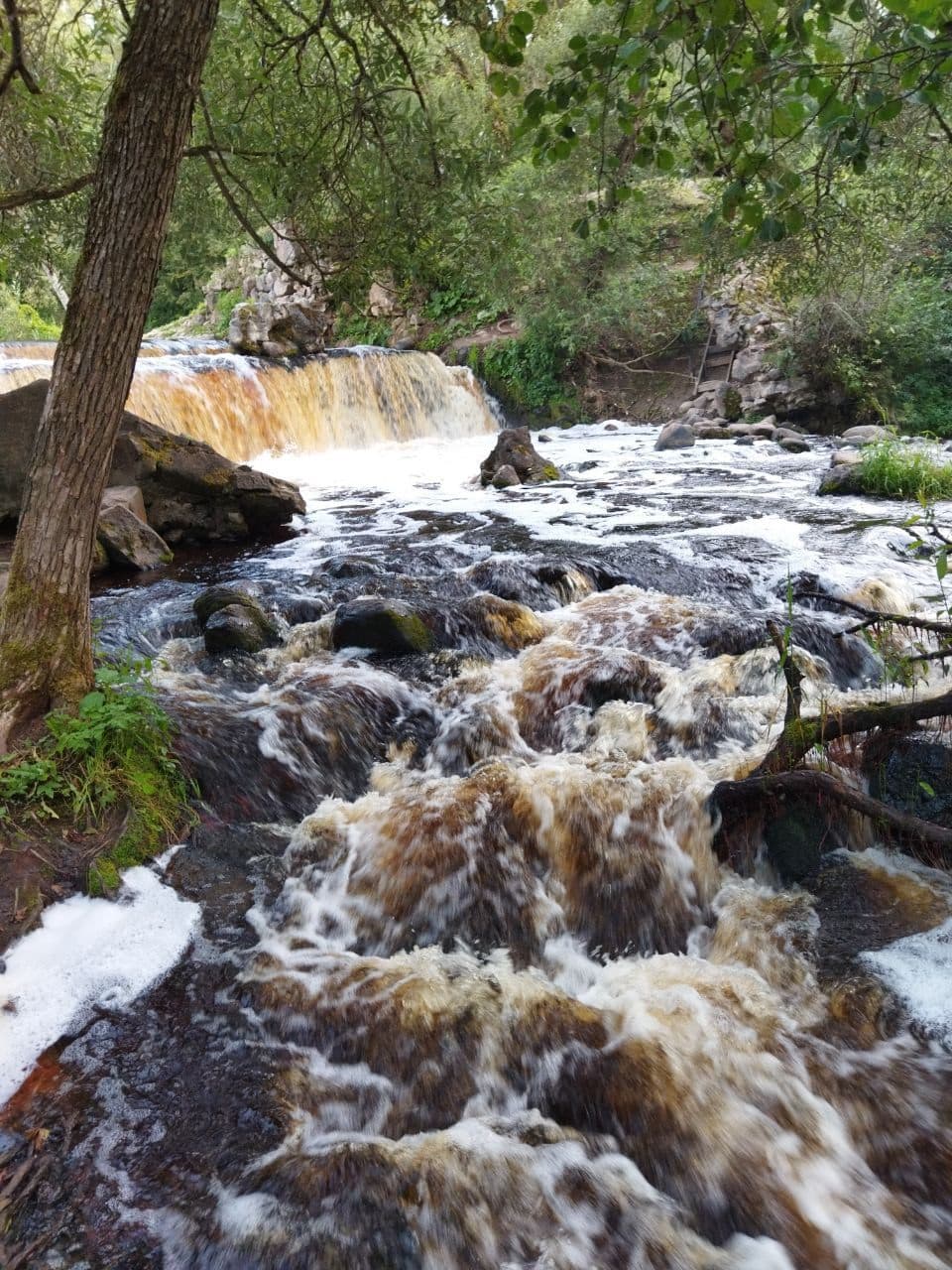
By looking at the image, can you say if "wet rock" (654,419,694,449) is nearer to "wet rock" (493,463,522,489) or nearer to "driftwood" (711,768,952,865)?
"wet rock" (493,463,522,489)

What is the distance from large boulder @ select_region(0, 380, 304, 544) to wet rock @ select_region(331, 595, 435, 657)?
380 centimetres

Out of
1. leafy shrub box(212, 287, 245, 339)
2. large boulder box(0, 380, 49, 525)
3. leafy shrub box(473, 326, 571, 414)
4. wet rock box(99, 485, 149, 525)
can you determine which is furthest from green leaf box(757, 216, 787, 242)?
leafy shrub box(212, 287, 245, 339)

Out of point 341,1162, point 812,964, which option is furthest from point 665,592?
point 341,1162

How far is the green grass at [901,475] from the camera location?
927cm

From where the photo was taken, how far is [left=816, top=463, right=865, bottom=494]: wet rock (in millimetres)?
9891

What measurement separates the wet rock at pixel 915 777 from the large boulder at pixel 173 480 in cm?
755

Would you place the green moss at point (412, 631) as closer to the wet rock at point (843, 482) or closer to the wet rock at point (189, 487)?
the wet rock at point (189, 487)

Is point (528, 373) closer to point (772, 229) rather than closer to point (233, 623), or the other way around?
point (233, 623)

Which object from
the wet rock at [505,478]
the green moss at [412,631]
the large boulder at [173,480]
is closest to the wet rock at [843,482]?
the wet rock at [505,478]

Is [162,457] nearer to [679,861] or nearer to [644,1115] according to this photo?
[679,861]

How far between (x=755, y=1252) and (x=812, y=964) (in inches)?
39.9

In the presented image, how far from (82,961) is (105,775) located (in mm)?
848

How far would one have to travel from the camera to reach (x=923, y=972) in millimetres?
2531

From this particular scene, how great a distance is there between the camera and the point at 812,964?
8.73ft
